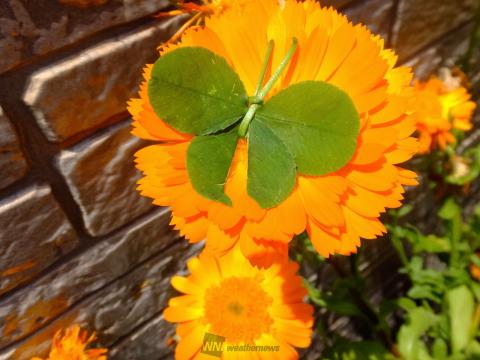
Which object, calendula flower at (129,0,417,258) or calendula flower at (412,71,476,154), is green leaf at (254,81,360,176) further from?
calendula flower at (412,71,476,154)

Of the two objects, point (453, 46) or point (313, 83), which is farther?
point (453, 46)

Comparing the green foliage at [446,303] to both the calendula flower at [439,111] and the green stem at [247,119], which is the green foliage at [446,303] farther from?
the green stem at [247,119]

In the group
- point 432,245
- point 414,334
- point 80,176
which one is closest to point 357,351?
point 414,334

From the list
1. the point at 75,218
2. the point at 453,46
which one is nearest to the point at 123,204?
the point at 75,218

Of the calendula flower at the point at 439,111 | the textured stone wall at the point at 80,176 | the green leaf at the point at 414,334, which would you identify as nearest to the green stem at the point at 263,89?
the textured stone wall at the point at 80,176

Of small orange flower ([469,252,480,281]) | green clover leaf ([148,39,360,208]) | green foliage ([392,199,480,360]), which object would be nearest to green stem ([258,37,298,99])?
green clover leaf ([148,39,360,208])

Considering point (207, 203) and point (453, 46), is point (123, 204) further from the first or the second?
point (453, 46)

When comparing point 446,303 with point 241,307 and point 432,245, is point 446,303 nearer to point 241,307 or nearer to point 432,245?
point 432,245
